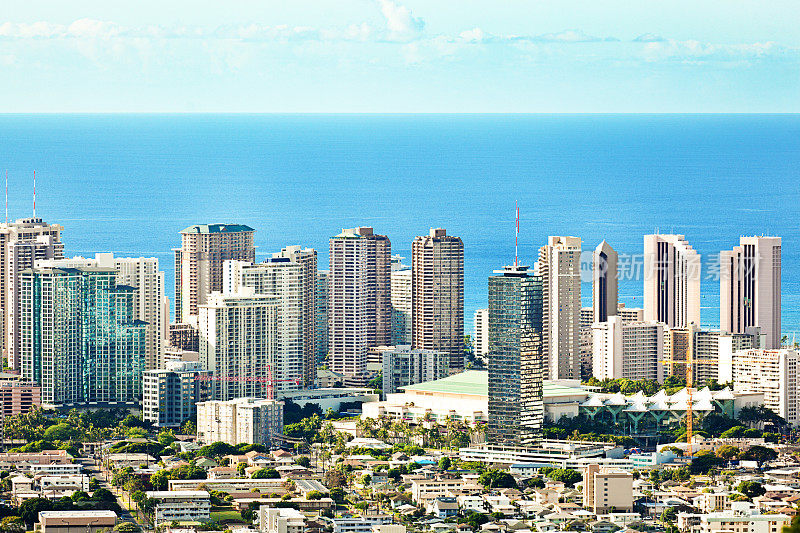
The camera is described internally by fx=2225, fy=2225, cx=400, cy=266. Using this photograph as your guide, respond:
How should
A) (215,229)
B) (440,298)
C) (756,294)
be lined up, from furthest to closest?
(215,229) < (440,298) < (756,294)

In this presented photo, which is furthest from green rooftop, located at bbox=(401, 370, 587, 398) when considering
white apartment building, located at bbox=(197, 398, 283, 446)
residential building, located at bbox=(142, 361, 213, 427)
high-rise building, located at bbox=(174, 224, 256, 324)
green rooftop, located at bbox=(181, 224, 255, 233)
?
green rooftop, located at bbox=(181, 224, 255, 233)

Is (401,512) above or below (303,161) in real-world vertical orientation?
below

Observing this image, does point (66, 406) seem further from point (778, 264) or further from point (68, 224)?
point (68, 224)

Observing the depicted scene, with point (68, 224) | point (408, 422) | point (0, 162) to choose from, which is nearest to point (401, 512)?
point (408, 422)

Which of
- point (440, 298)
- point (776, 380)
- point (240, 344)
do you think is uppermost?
point (440, 298)

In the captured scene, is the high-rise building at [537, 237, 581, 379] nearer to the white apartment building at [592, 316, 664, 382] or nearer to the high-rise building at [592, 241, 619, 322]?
the white apartment building at [592, 316, 664, 382]

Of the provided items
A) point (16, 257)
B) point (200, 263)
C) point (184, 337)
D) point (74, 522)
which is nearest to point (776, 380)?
point (184, 337)

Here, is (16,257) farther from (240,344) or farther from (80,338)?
(240,344)
